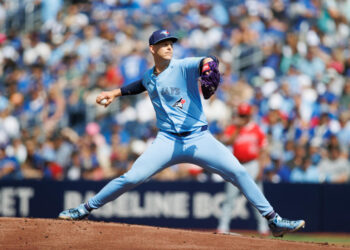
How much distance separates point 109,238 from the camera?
6.89m

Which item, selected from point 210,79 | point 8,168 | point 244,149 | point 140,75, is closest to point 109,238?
point 210,79

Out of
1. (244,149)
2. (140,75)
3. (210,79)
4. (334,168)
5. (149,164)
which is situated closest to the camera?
(210,79)

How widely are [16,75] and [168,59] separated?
8518mm

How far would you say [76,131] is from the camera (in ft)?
45.2

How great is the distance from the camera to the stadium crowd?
12.9 m

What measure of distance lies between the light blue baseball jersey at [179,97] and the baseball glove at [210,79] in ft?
1.14

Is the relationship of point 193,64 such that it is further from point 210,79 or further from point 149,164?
point 149,164

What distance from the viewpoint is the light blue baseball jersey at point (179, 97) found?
22.4 feet

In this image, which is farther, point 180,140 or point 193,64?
point 180,140

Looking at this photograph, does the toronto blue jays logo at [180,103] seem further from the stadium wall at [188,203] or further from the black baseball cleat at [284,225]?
the stadium wall at [188,203]

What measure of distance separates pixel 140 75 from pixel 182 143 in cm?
751

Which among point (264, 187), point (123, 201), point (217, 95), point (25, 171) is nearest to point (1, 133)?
point (25, 171)

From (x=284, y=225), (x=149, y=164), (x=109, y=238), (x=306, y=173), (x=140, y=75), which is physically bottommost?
(x=109, y=238)

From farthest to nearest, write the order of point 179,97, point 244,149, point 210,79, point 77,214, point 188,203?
1. point 188,203
2. point 244,149
3. point 77,214
4. point 179,97
5. point 210,79
